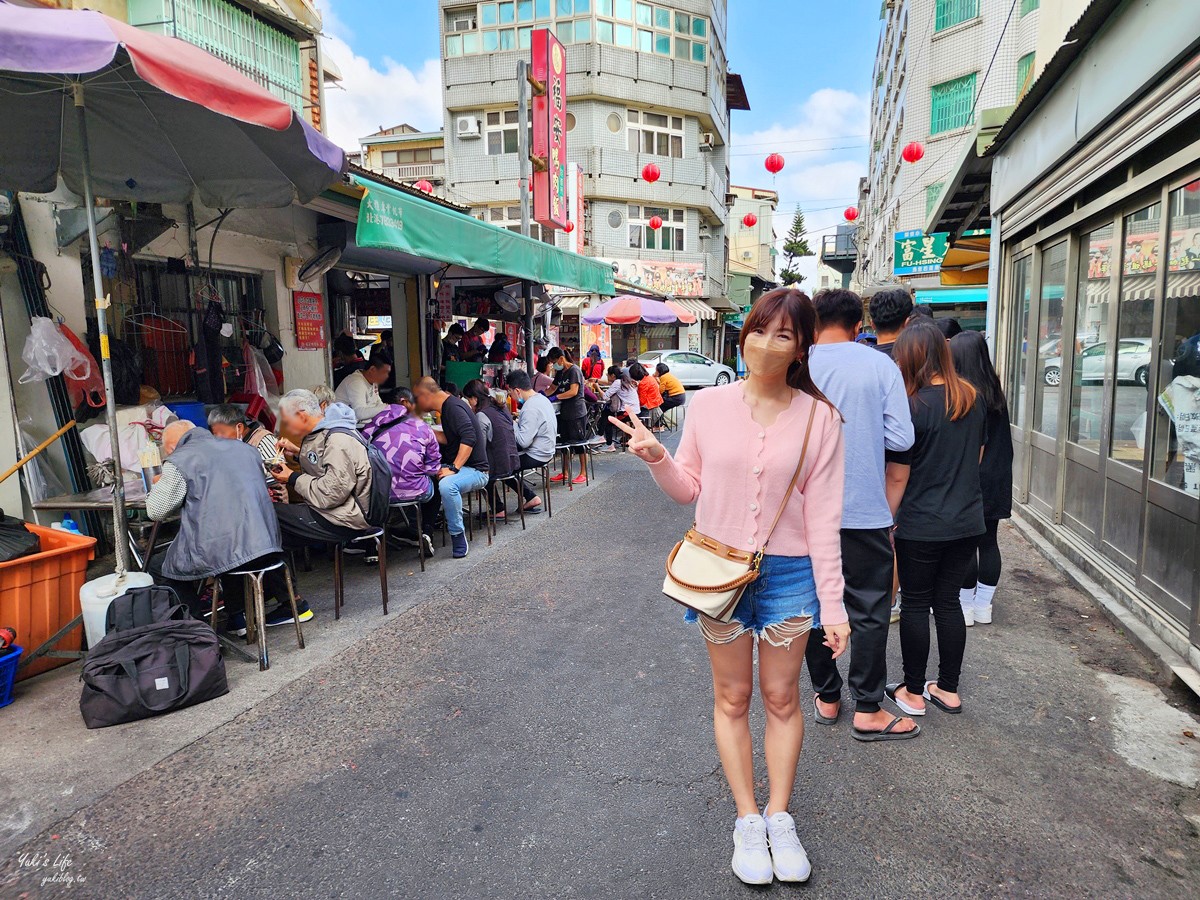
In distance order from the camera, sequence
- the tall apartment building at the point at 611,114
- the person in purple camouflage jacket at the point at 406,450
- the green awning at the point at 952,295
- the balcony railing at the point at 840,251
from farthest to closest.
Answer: the balcony railing at the point at 840,251 < the tall apartment building at the point at 611,114 < the green awning at the point at 952,295 < the person in purple camouflage jacket at the point at 406,450

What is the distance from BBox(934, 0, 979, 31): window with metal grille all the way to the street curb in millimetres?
19873

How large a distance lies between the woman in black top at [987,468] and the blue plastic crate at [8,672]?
447 centimetres

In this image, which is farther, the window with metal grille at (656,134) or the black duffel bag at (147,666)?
the window with metal grille at (656,134)

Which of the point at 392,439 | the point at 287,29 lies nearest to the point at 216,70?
the point at 392,439

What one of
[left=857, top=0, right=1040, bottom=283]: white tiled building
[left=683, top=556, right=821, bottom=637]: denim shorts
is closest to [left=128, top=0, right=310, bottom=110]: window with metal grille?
[left=683, top=556, right=821, bottom=637]: denim shorts

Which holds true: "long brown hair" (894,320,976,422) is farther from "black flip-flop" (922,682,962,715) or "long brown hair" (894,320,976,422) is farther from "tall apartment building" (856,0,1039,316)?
"tall apartment building" (856,0,1039,316)

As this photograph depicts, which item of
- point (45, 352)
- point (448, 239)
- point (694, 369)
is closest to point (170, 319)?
point (45, 352)

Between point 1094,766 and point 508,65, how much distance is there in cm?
2755

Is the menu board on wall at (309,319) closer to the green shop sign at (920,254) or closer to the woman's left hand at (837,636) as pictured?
the woman's left hand at (837,636)

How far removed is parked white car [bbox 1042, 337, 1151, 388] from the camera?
4.54 m

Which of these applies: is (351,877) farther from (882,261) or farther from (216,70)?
(882,261)

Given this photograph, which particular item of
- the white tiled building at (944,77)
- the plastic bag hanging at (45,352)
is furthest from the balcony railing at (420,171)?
the plastic bag hanging at (45,352)

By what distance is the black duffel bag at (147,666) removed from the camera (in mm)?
3287

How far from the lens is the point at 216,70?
3250 millimetres
